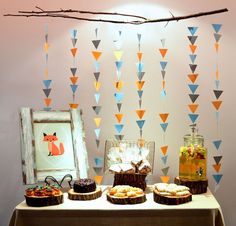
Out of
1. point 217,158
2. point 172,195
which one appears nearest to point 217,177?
point 217,158

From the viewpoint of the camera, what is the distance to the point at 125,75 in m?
2.57

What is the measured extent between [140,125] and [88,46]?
58 cm

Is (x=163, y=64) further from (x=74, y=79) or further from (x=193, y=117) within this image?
(x=74, y=79)

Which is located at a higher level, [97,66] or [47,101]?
[97,66]

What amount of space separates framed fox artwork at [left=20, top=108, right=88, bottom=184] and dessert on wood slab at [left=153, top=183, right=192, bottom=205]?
1.65ft

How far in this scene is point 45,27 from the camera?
258cm

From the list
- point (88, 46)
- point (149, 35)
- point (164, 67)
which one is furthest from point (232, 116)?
point (88, 46)

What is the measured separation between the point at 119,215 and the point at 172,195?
0.28m

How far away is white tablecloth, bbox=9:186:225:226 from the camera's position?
1.97m

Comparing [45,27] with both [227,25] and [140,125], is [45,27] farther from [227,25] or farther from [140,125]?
[227,25]

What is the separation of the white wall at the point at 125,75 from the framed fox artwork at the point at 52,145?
0.18 metres

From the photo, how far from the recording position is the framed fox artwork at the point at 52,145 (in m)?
2.29

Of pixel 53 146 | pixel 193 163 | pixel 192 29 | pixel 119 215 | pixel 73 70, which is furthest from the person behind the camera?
pixel 73 70

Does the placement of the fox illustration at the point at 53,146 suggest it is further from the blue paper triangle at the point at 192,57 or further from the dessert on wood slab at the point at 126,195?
the blue paper triangle at the point at 192,57
